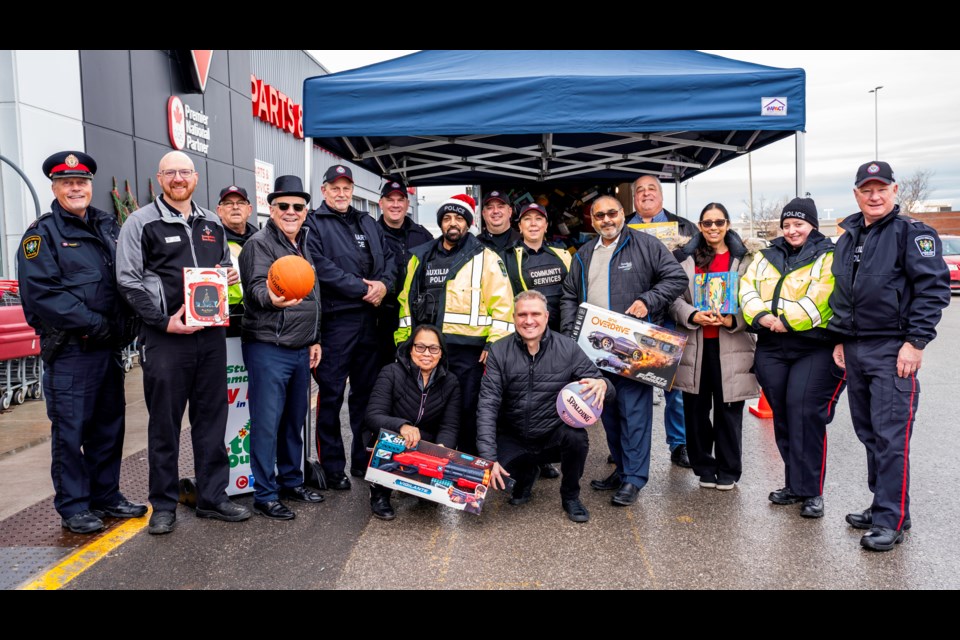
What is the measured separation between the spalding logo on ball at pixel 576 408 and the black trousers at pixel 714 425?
3.01ft

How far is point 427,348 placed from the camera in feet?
13.7

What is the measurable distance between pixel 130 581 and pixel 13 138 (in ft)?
23.5

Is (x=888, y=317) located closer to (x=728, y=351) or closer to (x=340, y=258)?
(x=728, y=351)

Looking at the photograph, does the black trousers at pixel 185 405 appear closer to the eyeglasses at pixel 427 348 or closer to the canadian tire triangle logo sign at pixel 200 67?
the eyeglasses at pixel 427 348

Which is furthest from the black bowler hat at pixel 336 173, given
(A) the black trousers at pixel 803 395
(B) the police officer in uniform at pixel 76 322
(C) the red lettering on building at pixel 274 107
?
(C) the red lettering on building at pixel 274 107

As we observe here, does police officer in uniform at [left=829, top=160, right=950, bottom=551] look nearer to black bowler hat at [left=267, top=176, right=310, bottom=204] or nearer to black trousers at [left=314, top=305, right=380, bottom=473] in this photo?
black trousers at [left=314, top=305, right=380, bottom=473]

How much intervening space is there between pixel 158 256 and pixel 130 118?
8.15 meters

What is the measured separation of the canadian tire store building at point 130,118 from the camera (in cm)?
826

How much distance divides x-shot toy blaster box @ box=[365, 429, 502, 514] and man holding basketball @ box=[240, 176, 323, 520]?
667mm

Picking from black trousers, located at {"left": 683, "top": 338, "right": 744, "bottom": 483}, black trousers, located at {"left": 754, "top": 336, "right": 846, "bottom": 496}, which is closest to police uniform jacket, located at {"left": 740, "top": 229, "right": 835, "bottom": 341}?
black trousers, located at {"left": 754, "top": 336, "right": 846, "bottom": 496}

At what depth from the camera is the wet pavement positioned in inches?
129

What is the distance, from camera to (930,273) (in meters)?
3.49

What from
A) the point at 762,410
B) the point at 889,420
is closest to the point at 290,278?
the point at 889,420

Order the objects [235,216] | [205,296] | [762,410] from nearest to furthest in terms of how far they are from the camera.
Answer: [205,296]
[235,216]
[762,410]
